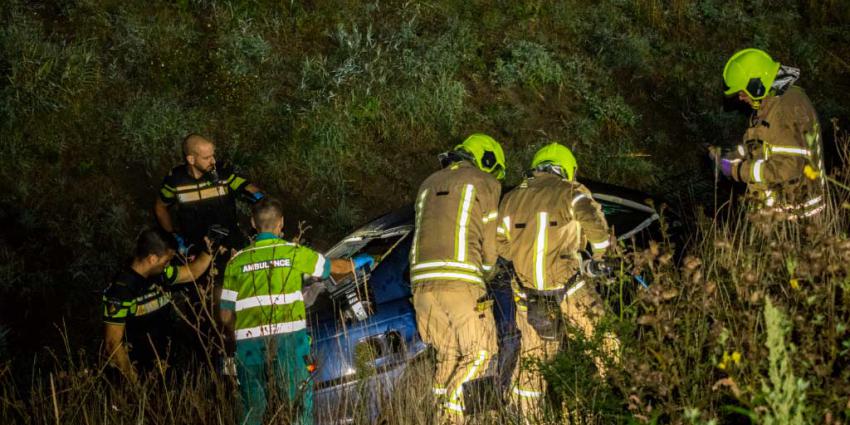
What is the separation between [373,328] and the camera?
5.48 meters

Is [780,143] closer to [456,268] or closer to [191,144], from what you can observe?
[456,268]

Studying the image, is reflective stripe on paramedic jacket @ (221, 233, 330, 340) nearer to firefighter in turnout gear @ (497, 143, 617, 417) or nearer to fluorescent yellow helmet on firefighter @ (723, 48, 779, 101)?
firefighter in turnout gear @ (497, 143, 617, 417)

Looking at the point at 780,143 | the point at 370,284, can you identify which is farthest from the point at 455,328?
the point at 780,143

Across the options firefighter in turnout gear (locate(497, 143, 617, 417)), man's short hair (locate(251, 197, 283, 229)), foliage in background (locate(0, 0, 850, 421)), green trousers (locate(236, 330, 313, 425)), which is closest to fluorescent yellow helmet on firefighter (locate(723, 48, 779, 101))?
firefighter in turnout gear (locate(497, 143, 617, 417))

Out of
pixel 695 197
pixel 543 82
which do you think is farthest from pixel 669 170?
pixel 543 82

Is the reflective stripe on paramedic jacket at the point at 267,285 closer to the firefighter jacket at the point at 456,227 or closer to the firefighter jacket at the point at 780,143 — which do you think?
the firefighter jacket at the point at 456,227

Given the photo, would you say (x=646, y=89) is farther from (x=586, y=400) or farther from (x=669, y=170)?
(x=586, y=400)

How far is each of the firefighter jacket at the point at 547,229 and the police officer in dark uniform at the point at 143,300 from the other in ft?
6.64

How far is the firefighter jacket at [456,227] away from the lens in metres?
5.52

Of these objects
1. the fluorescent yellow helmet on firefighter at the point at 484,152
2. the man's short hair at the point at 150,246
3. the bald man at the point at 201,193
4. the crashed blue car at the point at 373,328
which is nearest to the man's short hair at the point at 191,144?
the bald man at the point at 201,193

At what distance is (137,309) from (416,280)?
1.95 metres

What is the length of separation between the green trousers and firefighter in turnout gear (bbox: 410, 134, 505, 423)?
0.77 metres

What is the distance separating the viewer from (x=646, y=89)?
1149 cm

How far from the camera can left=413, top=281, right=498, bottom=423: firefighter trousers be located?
531 cm
